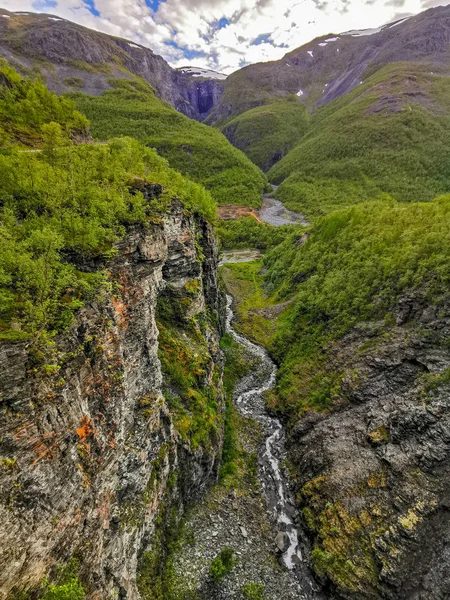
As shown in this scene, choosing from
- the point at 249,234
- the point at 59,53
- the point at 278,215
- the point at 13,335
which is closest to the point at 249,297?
the point at 249,234

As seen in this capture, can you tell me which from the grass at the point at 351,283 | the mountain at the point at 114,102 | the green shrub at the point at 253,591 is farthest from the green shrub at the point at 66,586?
the mountain at the point at 114,102

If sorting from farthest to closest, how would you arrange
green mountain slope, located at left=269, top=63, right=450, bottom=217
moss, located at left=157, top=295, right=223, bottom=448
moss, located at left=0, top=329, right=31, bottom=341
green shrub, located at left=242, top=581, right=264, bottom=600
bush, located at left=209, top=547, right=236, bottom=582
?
green mountain slope, located at left=269, top=63, right=450, bottom=217 → moss, located at left=157, top=295, right=223, bottom=448 → bush, located at left=209, top=547, right=236, bottom=582 → green shrub, located at left=242, top=581, right=264, bottom=600 → moss, located at left=0, top=329, right=31, bottom=341

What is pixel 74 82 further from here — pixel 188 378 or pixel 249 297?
pixel 188 378

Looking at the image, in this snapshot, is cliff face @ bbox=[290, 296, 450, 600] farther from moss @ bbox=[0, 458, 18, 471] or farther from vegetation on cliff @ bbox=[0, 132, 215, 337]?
vegetation on cliff @ bbox=[0, 132, 215, 337]

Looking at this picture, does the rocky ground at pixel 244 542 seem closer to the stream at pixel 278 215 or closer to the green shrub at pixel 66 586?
the green shrub at pixel 66 586

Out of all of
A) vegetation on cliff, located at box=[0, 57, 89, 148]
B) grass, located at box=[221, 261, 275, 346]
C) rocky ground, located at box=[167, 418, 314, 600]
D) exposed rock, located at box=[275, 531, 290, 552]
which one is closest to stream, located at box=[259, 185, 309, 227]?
grass, located at box=[221, 261, 275, 346]

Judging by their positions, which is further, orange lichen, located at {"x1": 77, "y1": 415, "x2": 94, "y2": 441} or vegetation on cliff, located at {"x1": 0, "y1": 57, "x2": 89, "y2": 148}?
vegetation on cliff, located at {"x1": 0, "y1": 57, "x2": 89, "y2": 148}

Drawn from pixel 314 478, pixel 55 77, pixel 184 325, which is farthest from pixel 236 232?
pixel 55 77
